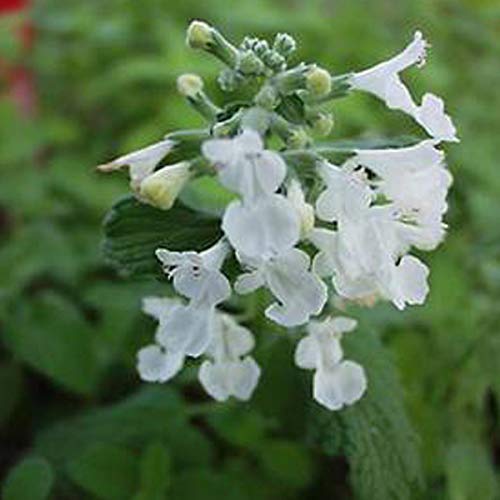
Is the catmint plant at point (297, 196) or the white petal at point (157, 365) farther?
the white petal at point (157, 365)

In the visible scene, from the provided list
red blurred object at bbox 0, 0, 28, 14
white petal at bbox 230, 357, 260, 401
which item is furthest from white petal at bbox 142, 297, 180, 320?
red blurred object at bbox 0, 0, 28, 14

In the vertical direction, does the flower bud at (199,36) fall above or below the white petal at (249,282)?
above

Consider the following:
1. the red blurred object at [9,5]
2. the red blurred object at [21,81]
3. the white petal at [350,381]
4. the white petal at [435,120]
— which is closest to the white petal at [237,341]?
the white petal at [350,381]

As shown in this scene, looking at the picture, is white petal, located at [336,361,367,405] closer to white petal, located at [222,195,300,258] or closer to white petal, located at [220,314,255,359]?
white petal, located at [220,314,255,359]

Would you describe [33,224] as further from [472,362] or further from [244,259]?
[244,259]

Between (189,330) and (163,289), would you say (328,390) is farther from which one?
(163,289)

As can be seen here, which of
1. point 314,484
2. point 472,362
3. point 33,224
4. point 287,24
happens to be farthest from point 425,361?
point 287,24

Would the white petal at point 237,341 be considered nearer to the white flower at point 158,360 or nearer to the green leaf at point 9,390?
the white flower at point 158,360

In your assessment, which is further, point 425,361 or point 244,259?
point 425,361
